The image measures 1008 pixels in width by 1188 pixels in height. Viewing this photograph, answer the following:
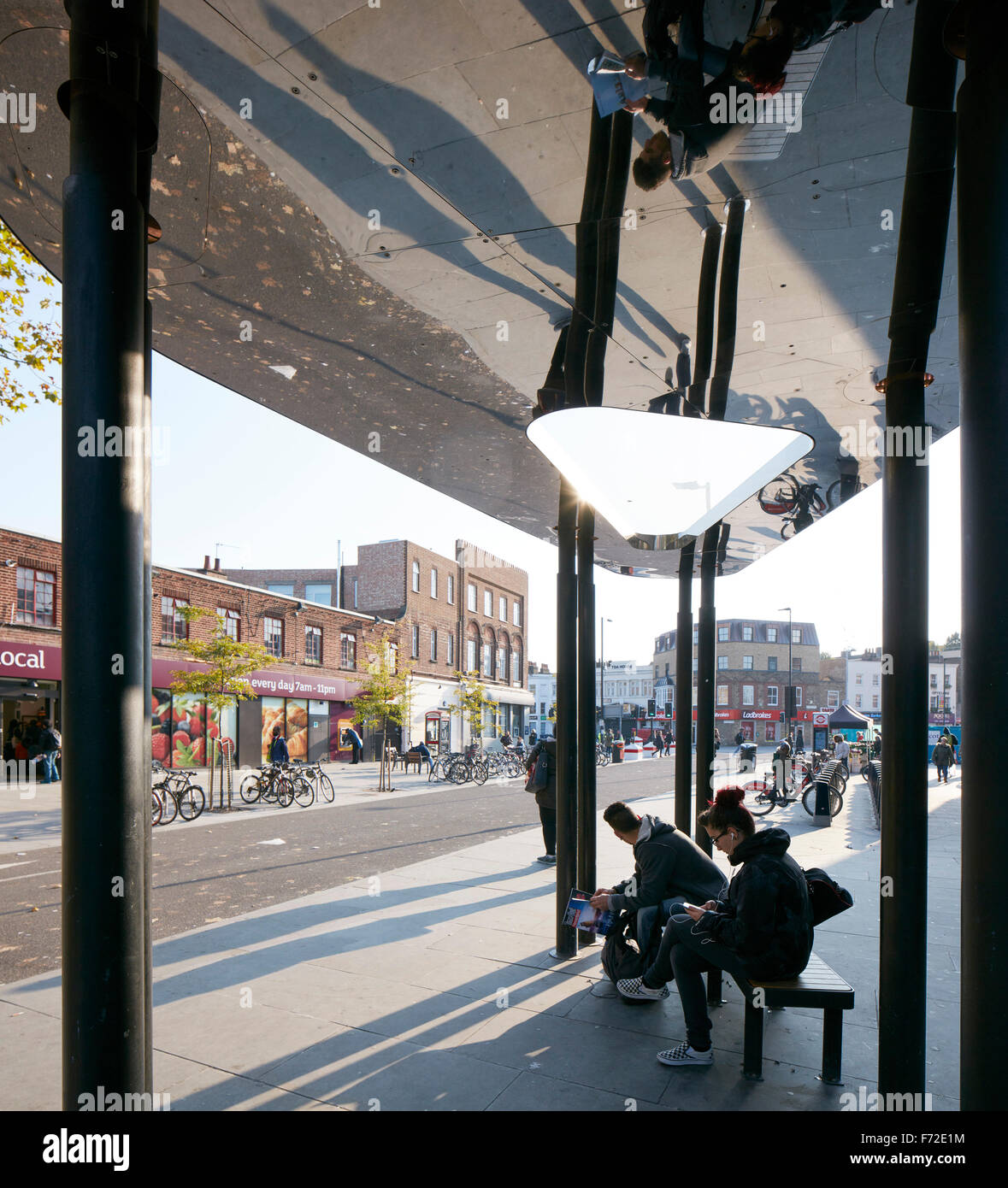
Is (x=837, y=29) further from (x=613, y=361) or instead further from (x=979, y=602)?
(x=613, y=361)

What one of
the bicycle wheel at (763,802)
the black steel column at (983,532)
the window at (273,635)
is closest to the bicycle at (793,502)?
the black steel column at (983,532)

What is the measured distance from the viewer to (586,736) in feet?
20.8

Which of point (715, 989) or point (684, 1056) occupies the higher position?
point (684, 1056)

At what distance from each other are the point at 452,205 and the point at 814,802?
1413 cm

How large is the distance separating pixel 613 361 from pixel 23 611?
2144 centimetres

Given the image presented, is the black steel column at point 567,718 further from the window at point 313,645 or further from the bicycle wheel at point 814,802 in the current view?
the window at point 313,645

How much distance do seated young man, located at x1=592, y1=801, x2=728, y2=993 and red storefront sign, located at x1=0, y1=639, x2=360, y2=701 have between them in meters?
14.6

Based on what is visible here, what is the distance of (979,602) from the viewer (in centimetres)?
199

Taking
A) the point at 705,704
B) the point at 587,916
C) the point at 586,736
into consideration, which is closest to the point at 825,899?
the point at 587,916

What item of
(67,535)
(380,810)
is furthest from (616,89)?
(380,810)

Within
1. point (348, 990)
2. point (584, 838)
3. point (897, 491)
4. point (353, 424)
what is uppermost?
point (353, 424)

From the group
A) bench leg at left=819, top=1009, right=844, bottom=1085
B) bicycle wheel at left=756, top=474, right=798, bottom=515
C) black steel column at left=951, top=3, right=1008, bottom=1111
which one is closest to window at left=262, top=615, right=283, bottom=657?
bicycle wheel at left=756, top=474, right=798, bottom=515

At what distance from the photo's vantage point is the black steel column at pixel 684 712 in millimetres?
7281

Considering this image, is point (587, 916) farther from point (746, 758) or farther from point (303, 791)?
point (746, 758)
